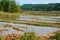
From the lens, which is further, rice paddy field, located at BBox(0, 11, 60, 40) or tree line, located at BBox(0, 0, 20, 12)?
tree line, located at BBox(0, 0, 20, 12)

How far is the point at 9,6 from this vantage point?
41.2 m

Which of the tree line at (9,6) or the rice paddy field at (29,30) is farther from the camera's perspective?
the tree line at (9,6)

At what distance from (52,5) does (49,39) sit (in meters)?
45.8

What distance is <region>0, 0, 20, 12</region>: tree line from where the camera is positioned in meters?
41.1

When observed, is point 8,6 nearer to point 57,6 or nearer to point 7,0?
point 7,0

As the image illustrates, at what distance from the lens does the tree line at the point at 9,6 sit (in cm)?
4108

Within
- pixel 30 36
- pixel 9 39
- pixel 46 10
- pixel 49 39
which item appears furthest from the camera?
pixel 46 10

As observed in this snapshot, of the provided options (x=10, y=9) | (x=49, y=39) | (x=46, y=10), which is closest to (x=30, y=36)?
(x=49, y=39)

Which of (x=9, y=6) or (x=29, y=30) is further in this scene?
(x=9, y=6)

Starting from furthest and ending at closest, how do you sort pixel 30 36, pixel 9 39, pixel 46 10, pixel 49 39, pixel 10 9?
1. pixel 46 10
2. pixel 10 9
3. pixel 49 39
4. pixel 9 39
5. pixel 30 36

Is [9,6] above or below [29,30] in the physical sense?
below

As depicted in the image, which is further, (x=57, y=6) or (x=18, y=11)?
(x=57, y=6)

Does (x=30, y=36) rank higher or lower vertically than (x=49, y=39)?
higher

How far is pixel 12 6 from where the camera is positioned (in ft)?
135
